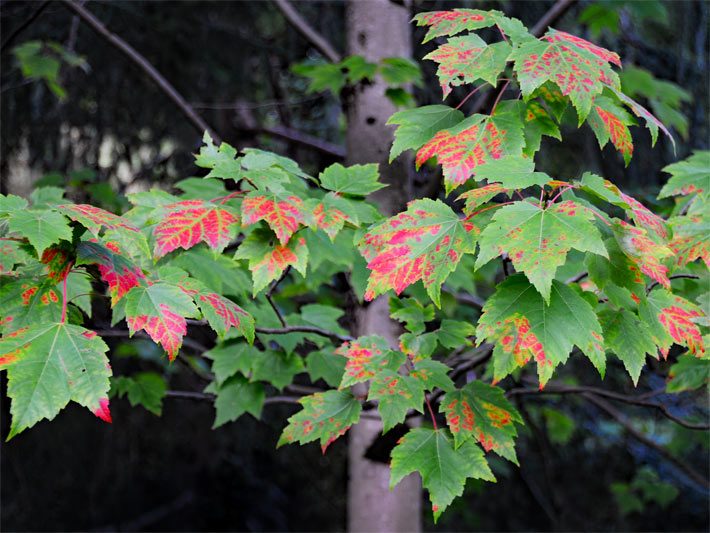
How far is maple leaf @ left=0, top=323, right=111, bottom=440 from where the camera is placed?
3.43 feet

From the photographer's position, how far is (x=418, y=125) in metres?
1.42

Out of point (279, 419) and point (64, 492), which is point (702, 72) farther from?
point (64, 492)

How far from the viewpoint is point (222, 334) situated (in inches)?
48.5

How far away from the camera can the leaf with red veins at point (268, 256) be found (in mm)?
1328

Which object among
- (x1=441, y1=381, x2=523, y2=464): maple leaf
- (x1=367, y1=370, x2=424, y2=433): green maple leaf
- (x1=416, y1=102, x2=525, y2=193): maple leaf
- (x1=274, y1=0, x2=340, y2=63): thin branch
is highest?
(x1=274, y1=0, x2=340, y2=63): thin branch

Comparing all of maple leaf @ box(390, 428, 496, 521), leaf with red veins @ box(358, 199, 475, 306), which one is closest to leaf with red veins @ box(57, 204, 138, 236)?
leaf with red veins @ box(358, 199, 475, 306)

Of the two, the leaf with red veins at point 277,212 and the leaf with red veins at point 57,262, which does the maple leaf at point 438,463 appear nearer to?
the leaf with red veins at point 277,212

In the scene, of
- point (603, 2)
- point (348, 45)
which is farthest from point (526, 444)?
point (348, 45)

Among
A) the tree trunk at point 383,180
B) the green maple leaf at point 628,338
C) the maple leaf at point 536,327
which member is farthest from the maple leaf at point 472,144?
Answer: the tree trunk at point 383,180

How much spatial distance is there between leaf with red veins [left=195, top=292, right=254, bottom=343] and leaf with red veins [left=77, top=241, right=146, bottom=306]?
0.12m

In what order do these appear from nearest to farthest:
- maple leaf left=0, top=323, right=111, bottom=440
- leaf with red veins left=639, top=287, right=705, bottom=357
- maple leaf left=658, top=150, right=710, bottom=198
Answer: maple leaf left=0, top=323, right=111, bottom=440, leaf with red veins left=639, top=287, right=705, bottom=357, maple leaf left=658, top=150, right=710, bottom=198

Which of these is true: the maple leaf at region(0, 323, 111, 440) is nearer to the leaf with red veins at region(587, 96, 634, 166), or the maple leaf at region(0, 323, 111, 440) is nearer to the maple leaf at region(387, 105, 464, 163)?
the maple leaf at region(387, 105, 464, 163)

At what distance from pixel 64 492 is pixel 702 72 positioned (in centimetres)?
440

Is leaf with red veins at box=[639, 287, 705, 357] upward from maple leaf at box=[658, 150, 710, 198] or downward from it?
downward
